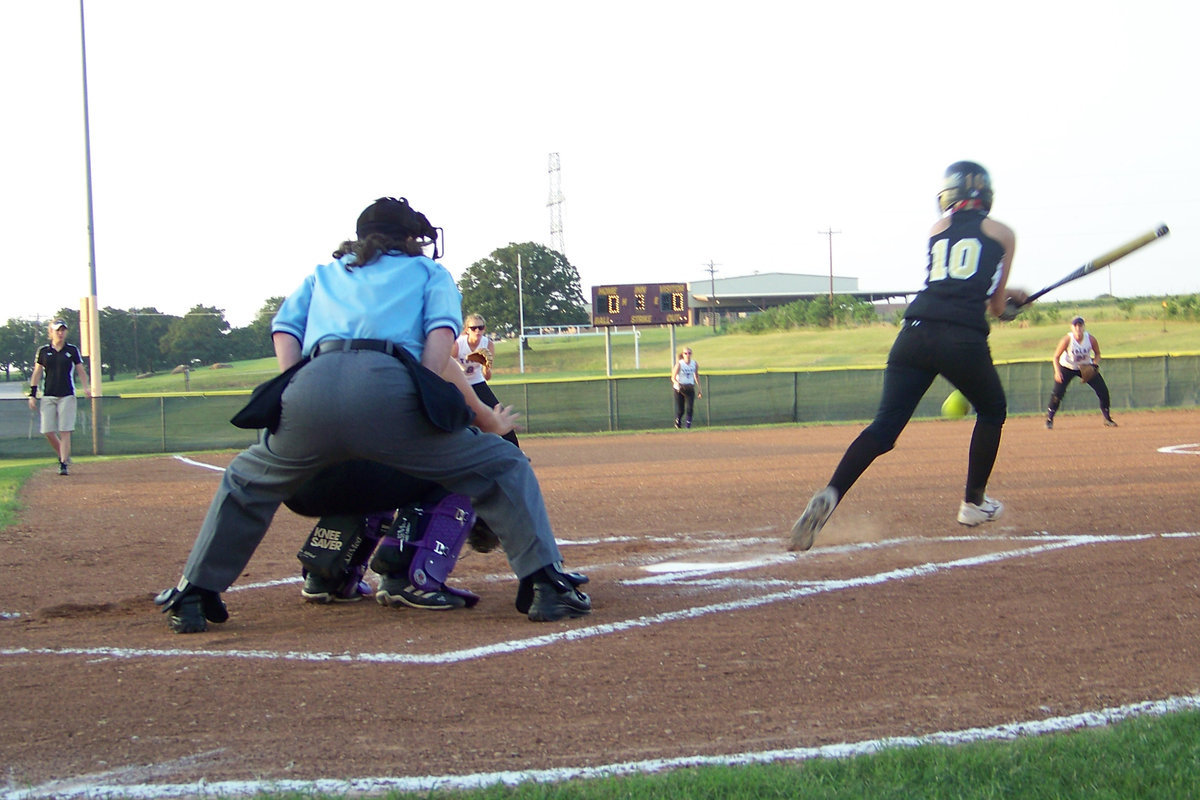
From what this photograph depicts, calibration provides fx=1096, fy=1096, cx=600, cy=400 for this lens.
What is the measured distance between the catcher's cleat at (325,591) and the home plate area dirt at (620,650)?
0.30 feet

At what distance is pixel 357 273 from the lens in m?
4.35

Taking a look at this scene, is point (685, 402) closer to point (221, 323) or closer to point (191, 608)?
point (191, 608)

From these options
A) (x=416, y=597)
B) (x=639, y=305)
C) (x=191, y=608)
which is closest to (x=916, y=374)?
(x=416, y=597)

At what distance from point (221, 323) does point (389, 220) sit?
5559 centimetres

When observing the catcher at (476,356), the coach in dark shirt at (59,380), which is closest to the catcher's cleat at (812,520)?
the catcher at (476,356)

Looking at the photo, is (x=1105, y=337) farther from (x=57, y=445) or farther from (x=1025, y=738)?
(x=1025, y=738)

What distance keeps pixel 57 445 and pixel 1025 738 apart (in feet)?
46.4

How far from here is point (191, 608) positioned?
4348mm

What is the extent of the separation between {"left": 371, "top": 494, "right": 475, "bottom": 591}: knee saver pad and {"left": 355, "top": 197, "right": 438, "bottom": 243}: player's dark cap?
118 centimetres

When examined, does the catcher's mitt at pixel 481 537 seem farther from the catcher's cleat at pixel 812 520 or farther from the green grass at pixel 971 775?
the green grass at pixel 971 775

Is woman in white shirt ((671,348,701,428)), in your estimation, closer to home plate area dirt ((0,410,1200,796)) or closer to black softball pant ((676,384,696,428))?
black softball pant ((676,384,696,428))

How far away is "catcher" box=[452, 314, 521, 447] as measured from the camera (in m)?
8.46

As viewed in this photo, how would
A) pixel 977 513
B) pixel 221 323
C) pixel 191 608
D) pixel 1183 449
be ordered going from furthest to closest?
pixel 221 323
pixel 1183 449
pixel 977 513
pixel 191 608

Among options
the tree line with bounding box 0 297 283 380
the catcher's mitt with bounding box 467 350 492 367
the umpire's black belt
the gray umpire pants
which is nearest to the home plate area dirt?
the gray umpire pants
